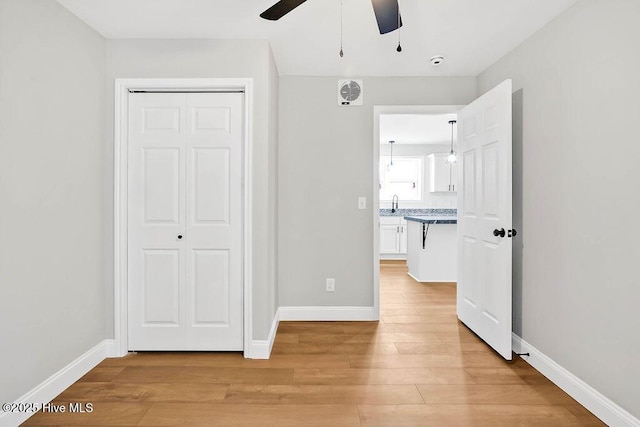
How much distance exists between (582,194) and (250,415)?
90.6 inches

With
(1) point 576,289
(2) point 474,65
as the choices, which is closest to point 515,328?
(1) point 576,289

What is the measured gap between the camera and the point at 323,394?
82.7 inches

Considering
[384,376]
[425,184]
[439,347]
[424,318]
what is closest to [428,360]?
[439,347]

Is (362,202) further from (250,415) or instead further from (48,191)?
(48,191)

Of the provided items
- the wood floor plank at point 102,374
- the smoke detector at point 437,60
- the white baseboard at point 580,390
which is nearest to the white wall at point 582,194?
the white baseboard at point 580,390

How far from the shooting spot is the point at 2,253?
1.76m

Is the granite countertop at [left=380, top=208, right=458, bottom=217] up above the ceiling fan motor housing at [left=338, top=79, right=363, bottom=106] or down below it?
below

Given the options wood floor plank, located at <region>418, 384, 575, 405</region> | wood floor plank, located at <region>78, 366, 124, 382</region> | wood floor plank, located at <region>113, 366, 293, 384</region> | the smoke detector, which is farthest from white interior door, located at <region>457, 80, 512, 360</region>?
wood floor plank, located at <region>78, 366, 124, 382</region>

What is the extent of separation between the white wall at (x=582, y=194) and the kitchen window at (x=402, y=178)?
485 cm

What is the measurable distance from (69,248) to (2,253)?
1.58ft

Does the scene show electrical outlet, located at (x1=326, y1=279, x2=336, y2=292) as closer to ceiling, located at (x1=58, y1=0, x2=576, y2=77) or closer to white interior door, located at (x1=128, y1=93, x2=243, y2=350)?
white interior door, located at (x1=128, y1=93, x2=243, y2=350)

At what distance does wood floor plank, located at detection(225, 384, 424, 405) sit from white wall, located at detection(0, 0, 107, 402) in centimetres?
113

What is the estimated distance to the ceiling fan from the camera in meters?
1.67

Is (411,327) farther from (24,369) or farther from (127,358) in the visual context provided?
(24,369)
